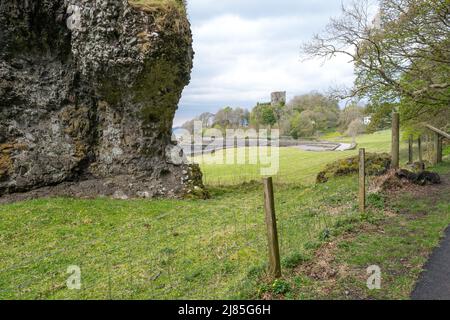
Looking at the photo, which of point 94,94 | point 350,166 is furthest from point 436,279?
point 94,94

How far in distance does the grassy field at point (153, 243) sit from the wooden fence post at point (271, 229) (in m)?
0.51

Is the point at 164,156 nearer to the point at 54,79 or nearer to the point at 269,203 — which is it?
the point at 54,79

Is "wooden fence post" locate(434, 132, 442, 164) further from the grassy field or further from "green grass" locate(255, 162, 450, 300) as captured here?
"green grass" locate(255, 162, 450, 300)

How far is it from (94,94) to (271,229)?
53.0 ft

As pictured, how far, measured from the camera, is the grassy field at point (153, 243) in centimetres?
859

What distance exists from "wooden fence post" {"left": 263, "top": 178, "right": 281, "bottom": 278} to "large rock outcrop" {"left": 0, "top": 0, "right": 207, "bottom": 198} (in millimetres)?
12967

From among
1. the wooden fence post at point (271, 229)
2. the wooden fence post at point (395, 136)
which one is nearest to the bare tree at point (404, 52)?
the wooden fence post at point (395, 136)

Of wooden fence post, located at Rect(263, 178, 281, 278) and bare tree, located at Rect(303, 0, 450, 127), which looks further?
bare tree, located at Rect(303, 0, 450, 127)

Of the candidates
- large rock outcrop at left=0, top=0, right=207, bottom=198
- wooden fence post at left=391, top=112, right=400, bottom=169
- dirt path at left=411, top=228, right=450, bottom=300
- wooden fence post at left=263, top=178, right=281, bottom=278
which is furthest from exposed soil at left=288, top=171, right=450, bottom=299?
large rock outcrop at left=0, top=0, right=207, bottom=198

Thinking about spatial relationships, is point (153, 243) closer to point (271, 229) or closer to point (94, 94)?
point (271, 229)

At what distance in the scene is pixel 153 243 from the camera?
39.9 feet

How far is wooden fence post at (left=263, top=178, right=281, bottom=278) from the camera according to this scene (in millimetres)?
7469

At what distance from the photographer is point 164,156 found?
21.2 m
